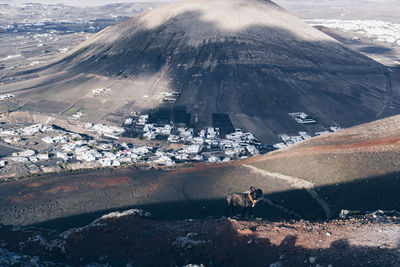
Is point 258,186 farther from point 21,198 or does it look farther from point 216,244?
point 21,198

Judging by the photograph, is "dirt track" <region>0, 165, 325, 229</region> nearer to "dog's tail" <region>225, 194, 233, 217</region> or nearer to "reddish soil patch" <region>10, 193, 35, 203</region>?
"reddish soil patch" <region>10, 193, 35, 203</region>

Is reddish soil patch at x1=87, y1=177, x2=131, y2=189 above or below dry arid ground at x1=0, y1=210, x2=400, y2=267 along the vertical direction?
below

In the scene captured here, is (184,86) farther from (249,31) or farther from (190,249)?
(190,249)

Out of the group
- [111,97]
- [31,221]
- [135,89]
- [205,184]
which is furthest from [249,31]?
[31,221]

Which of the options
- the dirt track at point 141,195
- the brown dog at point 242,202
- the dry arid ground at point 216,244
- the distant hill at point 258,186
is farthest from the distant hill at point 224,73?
the dry arid ground at point 216,244

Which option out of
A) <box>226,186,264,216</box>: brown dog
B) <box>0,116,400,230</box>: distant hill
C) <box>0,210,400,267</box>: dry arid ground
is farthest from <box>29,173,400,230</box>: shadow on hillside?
<box>0,210,400,267</box>: dry arid ground

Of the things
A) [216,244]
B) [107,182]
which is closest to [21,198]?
[107,182]

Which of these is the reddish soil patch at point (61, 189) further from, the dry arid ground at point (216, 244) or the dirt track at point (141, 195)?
the dry arid ground at point (216, 244)

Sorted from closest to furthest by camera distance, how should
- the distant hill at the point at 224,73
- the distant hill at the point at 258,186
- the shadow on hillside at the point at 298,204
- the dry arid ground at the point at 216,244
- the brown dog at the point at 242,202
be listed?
the dry arid ground at the point at 216,244, the brown dog at the point at 242,202, the shadow on hillside at the point at 298,204, the distant hill at the point at 258,186, the distant hill at the point at 224,73

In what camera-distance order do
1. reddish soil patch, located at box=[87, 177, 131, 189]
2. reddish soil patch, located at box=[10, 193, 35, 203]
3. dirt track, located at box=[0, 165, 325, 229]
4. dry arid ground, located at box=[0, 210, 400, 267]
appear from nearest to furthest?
dry arid ground, located at box=[0, 210, 400, 267]
dirt track, located at box=[0, 165, 325, 229]
reddish soil patch, located at box=[10, 193, 35, 203]
reddish soil patch, located at box=[87, 177, 131, 189]

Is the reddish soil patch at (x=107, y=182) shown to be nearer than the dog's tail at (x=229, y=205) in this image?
No
